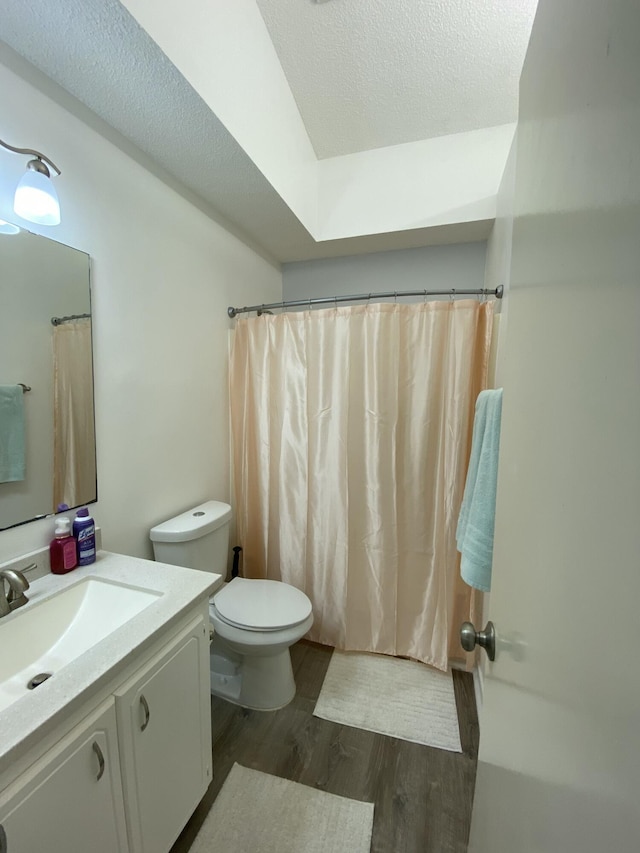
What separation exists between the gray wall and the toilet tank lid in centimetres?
160

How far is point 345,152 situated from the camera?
6.40 feet

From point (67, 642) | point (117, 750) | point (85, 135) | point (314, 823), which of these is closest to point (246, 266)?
point (85, 135)

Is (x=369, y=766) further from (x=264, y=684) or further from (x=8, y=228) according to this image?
(x=8, y=228)

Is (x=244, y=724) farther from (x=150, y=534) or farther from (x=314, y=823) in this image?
(x=150, y=534)

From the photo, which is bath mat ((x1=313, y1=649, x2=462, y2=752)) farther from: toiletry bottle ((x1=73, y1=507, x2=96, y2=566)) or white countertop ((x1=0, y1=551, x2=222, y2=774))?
toiletry bottle ((x1=73, y1=507, x2=96, y2=566))

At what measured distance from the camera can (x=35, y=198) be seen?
37.6 inches

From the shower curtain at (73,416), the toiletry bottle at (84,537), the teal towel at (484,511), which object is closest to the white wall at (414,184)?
the teal towel at (484,511)

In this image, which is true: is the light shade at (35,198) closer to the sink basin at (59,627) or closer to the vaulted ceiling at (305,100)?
the vaulted ceiling at (305,100)

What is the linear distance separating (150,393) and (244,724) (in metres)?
1.46

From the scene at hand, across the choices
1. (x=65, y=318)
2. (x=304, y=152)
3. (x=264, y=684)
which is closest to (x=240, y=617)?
(x=264, y=684)

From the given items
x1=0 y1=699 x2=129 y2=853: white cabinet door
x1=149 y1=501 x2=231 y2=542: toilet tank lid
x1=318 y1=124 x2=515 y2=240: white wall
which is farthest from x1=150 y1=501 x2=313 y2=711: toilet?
x1=318 y1=124 x2=515 y2=240: white wall

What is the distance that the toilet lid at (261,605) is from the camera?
143 cm

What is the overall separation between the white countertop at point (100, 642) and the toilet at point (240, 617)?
0.97 feet

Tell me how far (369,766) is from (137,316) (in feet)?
6.37
